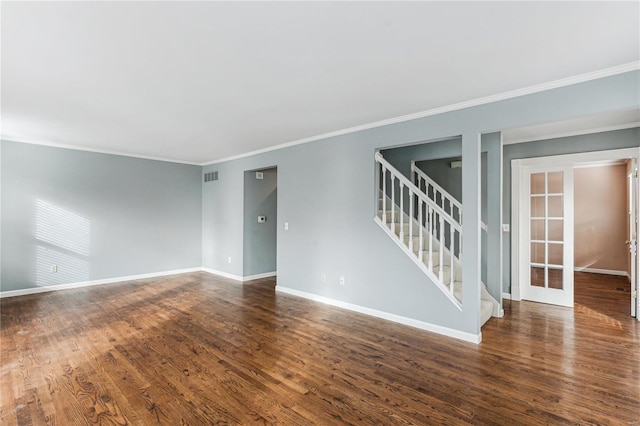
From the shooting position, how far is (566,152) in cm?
461

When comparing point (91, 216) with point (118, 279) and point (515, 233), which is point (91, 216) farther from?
point (515, 233)

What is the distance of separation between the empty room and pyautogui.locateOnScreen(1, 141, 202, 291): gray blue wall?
0.10 feet

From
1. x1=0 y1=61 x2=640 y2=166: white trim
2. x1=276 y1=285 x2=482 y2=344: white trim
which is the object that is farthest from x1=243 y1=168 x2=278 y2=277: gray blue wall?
x1=276 y1=285 x2=482 y2=344: white trim

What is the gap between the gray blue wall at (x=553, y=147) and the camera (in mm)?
4191

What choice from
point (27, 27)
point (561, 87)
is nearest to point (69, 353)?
point (27, 27)

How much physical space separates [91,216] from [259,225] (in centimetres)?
305

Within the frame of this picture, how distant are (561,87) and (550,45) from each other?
0.78 meters

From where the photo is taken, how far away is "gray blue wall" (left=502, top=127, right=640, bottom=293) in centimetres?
419

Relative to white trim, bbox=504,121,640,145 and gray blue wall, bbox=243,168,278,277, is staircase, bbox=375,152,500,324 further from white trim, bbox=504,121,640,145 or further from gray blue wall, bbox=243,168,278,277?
gray blue wall, bbox=243,168,278,277

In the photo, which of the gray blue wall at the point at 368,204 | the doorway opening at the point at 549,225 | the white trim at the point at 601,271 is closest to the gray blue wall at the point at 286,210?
the gray blue wall at the point at 368,204

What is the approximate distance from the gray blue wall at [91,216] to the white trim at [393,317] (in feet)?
10.3

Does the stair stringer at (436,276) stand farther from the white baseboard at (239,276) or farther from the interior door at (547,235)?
the white baseboard at (239,276)

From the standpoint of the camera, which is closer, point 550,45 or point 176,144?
point 550,45

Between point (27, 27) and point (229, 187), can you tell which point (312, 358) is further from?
point (229, 187)
